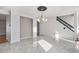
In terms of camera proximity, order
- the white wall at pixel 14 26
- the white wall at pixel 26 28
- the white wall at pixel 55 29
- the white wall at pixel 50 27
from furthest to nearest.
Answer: the white wall at pixel 50 27, the white wall at pixel 55 29, the white wall at pixel 26 28, the white wall at pixel 14 26

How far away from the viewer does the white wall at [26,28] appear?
25.1 ft

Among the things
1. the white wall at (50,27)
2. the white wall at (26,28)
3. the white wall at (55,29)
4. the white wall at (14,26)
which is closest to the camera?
the white wall at (14,26)

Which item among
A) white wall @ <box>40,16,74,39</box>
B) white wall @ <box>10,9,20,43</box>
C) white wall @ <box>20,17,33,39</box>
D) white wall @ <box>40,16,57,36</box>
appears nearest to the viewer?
white wall @ <box>10,9,20,43</box>

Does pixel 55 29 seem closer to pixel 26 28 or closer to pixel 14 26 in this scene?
pixel 26 28

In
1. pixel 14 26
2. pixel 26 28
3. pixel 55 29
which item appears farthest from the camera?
pixel 55 29

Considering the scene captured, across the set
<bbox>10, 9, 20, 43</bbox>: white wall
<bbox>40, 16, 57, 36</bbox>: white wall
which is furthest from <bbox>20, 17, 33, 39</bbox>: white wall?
<bbox>40, 16, 57, 36</bbox>: white wall

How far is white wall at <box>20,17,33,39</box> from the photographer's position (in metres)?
7.66

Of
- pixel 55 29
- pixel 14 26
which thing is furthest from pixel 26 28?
pixel 55 29

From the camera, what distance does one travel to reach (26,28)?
826 centimetres

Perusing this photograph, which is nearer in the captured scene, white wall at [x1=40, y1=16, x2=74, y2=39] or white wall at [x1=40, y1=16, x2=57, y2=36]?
white wall at [x1=40, y1=16, x2=74, y2=39]

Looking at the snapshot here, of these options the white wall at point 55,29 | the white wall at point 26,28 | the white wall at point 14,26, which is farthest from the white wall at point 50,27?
the white wall at point 14,26

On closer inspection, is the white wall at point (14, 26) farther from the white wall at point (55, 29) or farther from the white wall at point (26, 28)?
the white wall at point (55, 29)

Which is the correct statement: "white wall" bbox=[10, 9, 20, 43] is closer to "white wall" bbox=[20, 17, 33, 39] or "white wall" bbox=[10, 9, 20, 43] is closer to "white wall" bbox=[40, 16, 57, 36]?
"white wall" bbox=[20, 17, 33, 39]

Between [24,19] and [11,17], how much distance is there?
6.53 ft
